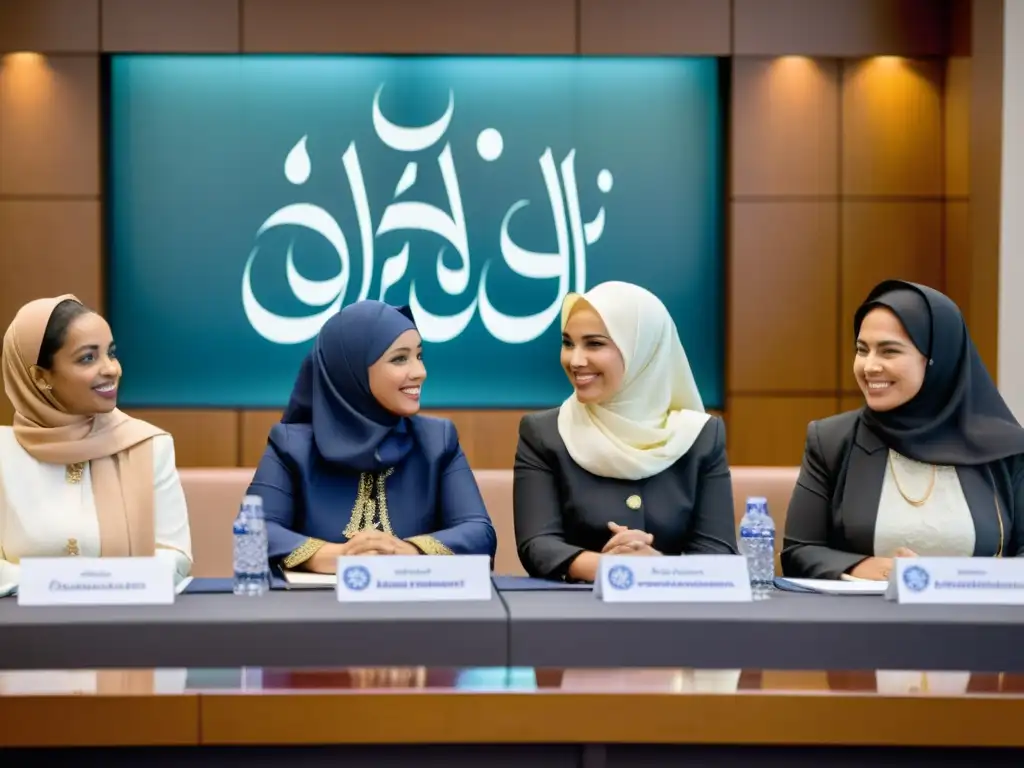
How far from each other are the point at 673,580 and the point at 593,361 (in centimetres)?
73

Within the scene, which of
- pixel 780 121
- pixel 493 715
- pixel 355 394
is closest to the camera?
pixel 493 715

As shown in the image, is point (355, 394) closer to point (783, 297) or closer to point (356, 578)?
point (356, 578)

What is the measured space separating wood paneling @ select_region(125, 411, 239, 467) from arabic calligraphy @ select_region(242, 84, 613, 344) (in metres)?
0.40

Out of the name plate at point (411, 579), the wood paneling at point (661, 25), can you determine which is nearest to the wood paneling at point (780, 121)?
the wood paneling at point (661, 25)

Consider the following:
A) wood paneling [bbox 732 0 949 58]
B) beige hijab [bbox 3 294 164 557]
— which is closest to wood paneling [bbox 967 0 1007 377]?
wood paneling [bbox 732 0 949 58]

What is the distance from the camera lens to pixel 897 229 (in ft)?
16.2

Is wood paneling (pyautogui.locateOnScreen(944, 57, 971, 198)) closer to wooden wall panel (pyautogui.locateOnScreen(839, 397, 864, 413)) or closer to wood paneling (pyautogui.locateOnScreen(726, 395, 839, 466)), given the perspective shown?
wooden wall panel (pyautogui.locateOnScreen(839, 397, 864, 413))

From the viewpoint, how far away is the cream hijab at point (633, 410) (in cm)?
246

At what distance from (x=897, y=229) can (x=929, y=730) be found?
3.71 meters

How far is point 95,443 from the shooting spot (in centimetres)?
243

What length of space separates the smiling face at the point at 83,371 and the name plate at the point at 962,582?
1522mm

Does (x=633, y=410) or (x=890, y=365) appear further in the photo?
(x=633, y=410)

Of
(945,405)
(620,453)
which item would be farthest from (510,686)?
(945,405)

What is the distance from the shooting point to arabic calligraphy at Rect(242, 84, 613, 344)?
492 centimetres
